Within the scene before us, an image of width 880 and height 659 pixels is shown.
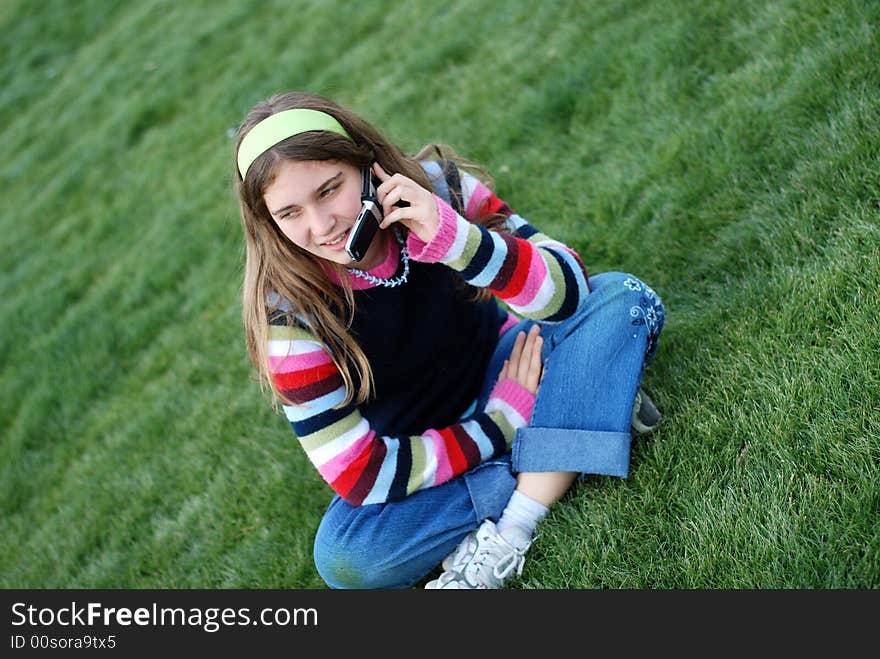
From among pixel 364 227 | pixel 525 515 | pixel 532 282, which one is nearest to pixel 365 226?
pixel 364 227

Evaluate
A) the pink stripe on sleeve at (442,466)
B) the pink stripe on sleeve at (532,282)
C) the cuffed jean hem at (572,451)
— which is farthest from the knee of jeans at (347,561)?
the pink stripe on sleeve at (532,282)

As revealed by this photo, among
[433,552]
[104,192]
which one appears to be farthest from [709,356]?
[104,192]

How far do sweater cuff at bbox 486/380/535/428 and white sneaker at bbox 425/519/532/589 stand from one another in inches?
13.5

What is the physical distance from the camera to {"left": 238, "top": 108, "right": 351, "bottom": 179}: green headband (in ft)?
7.46

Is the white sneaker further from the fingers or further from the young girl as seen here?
the fingers

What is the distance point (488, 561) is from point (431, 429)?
0.46 m

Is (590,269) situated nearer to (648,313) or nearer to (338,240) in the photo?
(648,313)

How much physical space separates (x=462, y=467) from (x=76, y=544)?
2137 mm

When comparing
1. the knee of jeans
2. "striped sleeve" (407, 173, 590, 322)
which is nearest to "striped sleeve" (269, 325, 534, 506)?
the knee of jeans

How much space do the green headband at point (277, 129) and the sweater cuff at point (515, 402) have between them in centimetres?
95

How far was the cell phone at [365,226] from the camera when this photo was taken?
7.32 feet

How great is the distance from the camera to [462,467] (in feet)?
8.31

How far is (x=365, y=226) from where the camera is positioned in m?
2.24

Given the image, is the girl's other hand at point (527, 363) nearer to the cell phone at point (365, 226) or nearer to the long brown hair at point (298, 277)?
the long brown hair at point (298, 277)
